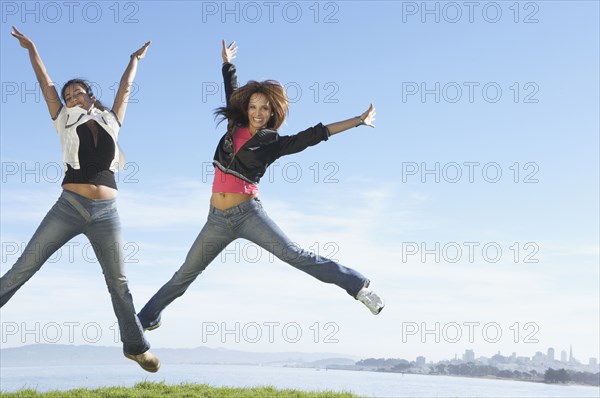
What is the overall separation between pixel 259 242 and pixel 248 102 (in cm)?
174

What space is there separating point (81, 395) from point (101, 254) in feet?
22.8

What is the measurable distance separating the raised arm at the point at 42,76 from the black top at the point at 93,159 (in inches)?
16.4

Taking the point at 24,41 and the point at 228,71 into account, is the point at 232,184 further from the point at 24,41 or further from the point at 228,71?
the point at 24,41

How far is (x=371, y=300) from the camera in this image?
7.62 meters

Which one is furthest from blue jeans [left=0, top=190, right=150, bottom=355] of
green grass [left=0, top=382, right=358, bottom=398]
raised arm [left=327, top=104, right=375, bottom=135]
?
green grass [left=0, top=382, right=358, bottom=398]

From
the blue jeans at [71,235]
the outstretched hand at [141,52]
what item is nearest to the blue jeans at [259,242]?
the blue jeans at [71,235]

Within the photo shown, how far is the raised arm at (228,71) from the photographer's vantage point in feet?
28.2

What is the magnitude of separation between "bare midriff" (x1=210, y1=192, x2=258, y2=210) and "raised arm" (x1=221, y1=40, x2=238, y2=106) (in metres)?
1.29

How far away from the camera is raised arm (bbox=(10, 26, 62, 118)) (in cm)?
772

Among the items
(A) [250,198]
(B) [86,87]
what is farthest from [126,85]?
(A) [250,198]

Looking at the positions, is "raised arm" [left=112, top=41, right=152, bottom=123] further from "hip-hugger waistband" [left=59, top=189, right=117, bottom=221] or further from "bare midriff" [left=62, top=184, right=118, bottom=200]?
"hip-hugger waistband" [left=59, top=189, right=117, bottom=221]

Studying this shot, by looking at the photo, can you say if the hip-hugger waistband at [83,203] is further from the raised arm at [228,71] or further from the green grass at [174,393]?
the green grass at [174,393]

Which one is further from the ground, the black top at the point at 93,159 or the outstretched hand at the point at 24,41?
the outstretched hand at the point at 24,41

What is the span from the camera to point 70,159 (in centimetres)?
747
